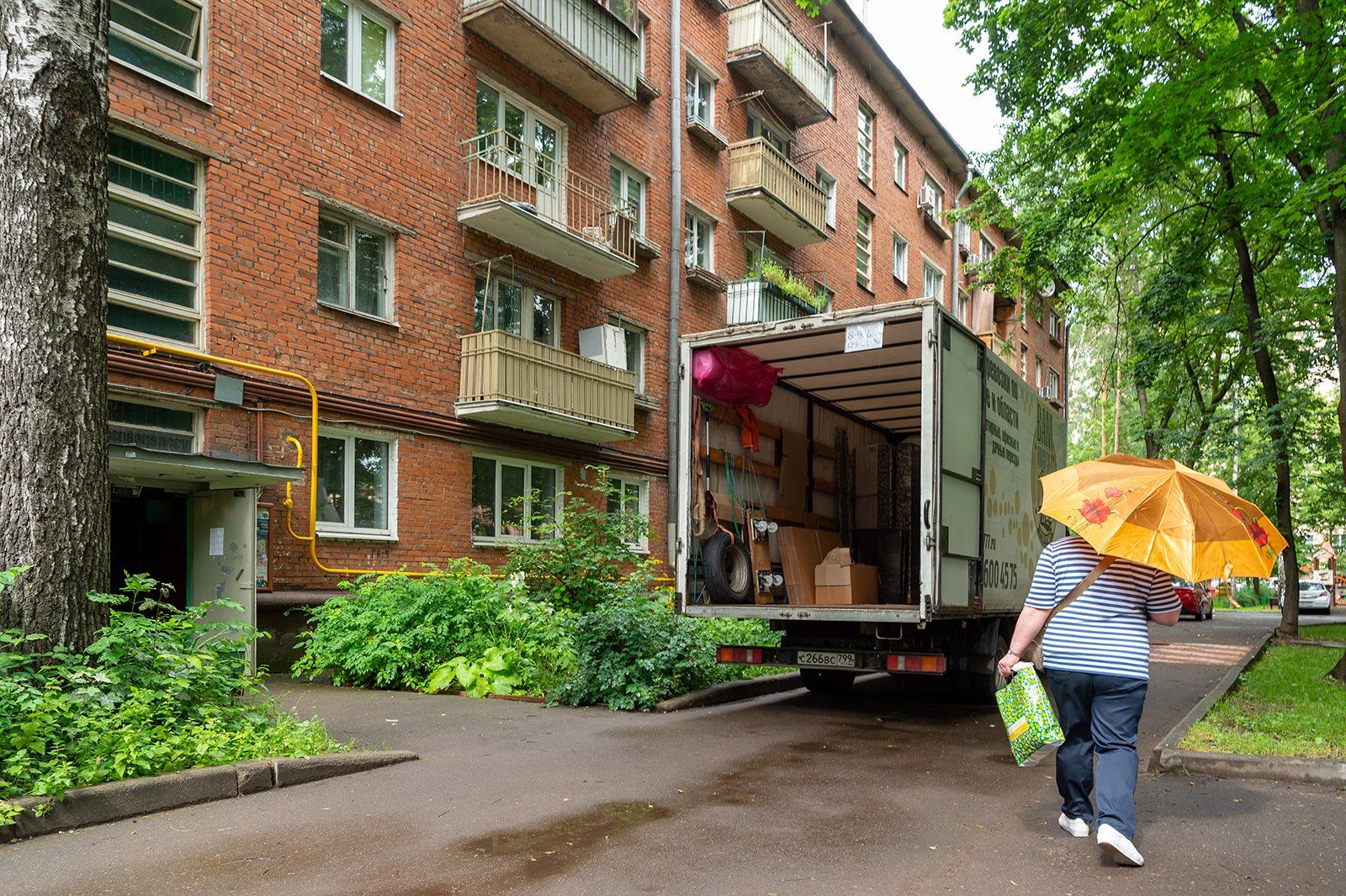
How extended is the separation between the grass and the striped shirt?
249 cm

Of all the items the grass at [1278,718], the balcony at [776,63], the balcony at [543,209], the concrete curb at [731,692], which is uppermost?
the balcony at [776,63]

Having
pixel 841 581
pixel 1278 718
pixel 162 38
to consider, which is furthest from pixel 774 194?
pixel 1278 718

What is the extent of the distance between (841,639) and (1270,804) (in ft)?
13.0

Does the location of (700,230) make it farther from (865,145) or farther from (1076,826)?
(1076,826)

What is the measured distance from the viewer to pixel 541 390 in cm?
1586

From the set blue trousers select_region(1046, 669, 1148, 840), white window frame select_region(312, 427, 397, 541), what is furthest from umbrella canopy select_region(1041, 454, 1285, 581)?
white window frame select_region(312, 427, 397, 541)

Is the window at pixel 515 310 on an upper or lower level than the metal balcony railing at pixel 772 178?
lower

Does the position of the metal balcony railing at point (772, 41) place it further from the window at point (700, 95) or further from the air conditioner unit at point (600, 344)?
the air conditioner unit at point (600, 344)

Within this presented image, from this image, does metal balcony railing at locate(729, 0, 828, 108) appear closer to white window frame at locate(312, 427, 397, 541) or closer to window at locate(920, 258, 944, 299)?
window at locate(920, 258, 944, 299)

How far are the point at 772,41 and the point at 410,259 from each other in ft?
39.9

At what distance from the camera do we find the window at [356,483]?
43.9ft

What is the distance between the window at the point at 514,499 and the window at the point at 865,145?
15712mm

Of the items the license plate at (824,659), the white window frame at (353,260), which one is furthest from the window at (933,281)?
the license plate at (824,659)

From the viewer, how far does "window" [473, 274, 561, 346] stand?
16109 millimetres
